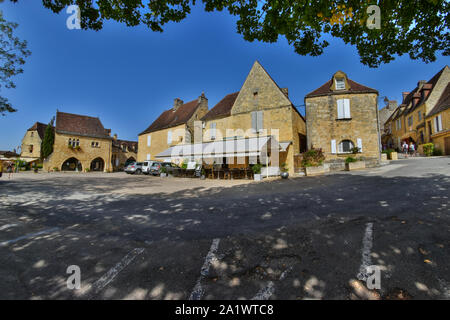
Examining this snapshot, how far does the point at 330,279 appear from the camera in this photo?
217 centimetres

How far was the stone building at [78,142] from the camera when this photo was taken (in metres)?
27.1

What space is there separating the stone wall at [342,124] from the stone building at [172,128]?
1352 centimetres

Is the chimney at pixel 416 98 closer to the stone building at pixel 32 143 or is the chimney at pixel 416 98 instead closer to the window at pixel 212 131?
the window at pixel 212 131

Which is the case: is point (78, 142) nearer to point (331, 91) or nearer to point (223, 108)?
point (223, 108)

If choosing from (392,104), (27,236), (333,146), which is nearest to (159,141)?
(333,146)

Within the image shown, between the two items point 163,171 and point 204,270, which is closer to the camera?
point 204,270

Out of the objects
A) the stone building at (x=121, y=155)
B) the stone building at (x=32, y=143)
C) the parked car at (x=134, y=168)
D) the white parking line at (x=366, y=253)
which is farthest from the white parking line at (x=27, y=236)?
the stone building at (x=32, y=143)

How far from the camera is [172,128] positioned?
2470 cm

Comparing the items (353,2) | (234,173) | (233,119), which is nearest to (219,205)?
(353,2)

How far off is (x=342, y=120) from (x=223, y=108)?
36.4ft

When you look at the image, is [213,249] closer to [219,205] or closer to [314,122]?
[219,205]

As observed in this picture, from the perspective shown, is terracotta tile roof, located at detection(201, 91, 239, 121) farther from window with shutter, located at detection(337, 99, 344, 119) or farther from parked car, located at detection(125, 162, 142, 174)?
window with shutter, located at detection(337, 99, 344, 119)

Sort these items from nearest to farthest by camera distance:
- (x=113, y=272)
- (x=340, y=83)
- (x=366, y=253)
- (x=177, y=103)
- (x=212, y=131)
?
(x=113, y=272)
(x=366, y=253)
(x=340, y=83)
(x=212, y=131)
(x=177, y=103)

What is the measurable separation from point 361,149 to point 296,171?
20.1 ft
